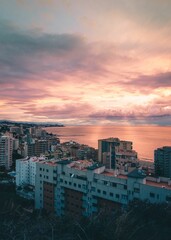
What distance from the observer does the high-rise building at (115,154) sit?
19594 millimetres

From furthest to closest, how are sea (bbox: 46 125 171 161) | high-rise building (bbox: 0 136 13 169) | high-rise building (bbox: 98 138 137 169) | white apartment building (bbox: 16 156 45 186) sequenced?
sea (bbox: 46 125 171 161), high-rise building (bbox: 0 136 13 169), high-rise building (bbox: 98 138 137 169), white apartment building (bbox: 16 156 45 186)

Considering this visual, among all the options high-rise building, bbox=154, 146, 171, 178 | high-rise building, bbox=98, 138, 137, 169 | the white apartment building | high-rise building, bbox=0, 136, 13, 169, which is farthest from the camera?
high-rise building, bbox=0, 136, 13, 169

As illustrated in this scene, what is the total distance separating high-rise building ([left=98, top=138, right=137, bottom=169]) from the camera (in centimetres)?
1959

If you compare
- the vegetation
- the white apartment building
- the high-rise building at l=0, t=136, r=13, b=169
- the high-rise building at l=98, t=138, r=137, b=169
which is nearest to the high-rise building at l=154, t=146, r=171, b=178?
the high-rise building at l=98, t=138, r=137, b=169

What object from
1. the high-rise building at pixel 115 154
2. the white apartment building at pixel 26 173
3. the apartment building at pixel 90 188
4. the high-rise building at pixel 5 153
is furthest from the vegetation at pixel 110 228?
the high-rise building at pixel 5 153

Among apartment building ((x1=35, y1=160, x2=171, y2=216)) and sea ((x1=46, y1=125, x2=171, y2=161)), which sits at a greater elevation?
apartment building ((x1=35, y1=160, x2=171, y2=216))

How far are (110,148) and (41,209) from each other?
43.6ft

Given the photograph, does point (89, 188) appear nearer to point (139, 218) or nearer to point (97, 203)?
point (97, 203)

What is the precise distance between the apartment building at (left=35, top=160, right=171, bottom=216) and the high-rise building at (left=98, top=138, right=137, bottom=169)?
1012 cm

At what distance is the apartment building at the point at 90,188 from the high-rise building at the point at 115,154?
1012 centimetres

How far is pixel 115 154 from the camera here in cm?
2084

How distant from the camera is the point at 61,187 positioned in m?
9.10

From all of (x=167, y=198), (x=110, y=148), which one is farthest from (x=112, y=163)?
(x=167, y=198)

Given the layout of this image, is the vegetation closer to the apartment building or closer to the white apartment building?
the apartment building
